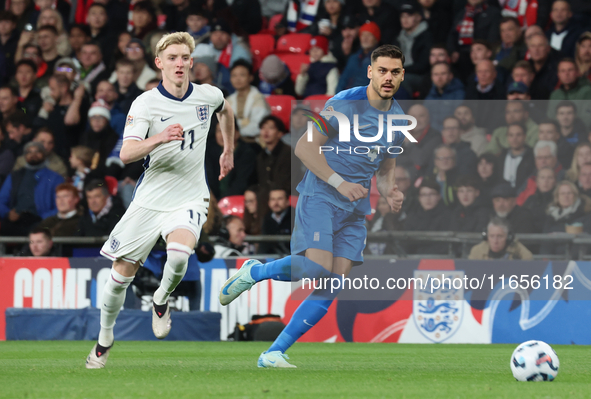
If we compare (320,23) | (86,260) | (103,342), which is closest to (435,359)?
(103,342)

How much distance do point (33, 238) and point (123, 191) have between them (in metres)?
1.32

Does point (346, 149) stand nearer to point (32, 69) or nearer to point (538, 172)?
point (538, 172)

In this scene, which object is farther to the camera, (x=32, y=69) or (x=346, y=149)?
(x=32, y=69)

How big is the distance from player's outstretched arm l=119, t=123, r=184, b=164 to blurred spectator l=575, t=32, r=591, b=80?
→ 697 cm

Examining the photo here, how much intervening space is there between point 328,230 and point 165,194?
1.26 meters

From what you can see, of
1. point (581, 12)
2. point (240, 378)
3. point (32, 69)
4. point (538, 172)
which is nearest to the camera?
point (240, 378)

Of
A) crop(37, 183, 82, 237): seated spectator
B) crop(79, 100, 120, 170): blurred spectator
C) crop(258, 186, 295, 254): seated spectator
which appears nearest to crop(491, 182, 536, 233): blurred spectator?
crop(258, 186, 295, 254): seated spectator

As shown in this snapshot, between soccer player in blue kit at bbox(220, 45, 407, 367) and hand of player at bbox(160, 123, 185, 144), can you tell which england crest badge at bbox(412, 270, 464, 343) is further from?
hand of player at bbox(160, 123, 185, 144)

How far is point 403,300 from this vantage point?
33.4 feet

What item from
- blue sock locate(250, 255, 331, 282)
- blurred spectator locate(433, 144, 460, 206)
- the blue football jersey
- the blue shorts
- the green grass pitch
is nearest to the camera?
the green grass pitch

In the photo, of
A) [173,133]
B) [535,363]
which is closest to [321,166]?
[173,133]

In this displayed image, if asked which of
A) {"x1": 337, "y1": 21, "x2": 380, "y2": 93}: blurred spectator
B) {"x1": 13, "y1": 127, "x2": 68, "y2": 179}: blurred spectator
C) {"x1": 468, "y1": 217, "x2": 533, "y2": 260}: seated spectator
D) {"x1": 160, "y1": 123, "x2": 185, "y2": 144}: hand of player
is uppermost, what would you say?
{"x1": 337, "y1": 21, "x2": 380, "y2": 93}: blurred spectator

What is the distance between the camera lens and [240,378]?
5.59 metres

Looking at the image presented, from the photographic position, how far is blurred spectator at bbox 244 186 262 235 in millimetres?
10664
